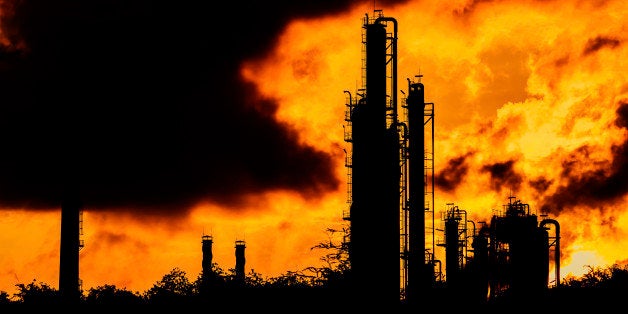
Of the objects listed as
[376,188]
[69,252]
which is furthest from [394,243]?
[69,252]

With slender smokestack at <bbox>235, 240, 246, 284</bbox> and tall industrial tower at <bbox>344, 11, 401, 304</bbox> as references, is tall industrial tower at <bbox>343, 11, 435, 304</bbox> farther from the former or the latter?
slender smokestack at <bbox>235, 240, 246, 284</bbox>

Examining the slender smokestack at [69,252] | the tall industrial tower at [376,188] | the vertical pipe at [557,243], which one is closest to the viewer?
the tall industrial tower at [376,188]

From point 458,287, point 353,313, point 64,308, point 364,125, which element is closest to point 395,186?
point 364,125

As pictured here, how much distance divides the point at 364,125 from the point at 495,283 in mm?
24404

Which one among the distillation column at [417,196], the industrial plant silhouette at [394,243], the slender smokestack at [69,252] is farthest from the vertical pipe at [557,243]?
the slender smokestack at [69,252]

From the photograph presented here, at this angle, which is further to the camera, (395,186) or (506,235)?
(506,235)

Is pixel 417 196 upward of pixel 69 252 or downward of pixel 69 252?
upward

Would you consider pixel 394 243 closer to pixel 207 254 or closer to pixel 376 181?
pixel 376 181

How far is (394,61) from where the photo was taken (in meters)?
42.4

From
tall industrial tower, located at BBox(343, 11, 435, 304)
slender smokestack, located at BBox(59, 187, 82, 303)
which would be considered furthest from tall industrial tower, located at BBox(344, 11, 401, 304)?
slender smokestack, located at BBox(59, 187, 82, 303)

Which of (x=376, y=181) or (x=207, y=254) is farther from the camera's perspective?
(x=207, y=254)

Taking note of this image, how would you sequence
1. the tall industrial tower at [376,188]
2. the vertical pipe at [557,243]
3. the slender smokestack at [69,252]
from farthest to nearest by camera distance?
the vertical pipe at [557,243] < the slender smokestack at [69,252] < the tall industrial tower at [376,188]

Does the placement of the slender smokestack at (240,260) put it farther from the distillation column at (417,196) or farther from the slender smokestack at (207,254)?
the distillation column at (417,196)

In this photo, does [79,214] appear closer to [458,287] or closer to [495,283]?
[458,287]
